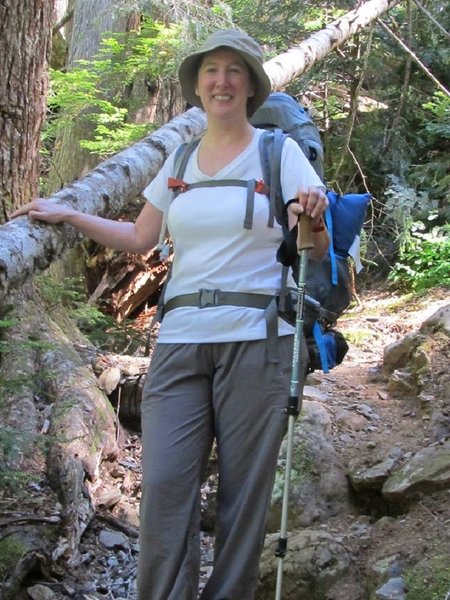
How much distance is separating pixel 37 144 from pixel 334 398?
10.9 ft

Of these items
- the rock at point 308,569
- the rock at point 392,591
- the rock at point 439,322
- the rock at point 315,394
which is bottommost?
the rock at point 308,569

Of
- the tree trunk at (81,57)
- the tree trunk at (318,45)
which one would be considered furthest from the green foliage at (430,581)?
the tree trunk at (81,57)

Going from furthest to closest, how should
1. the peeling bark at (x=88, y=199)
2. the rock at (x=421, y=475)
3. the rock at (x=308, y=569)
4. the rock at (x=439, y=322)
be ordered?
1. the rock at (x=439, y=322)
2. the rock at (x=421, y=475)
3. the rock at (x=308, y=569)
4. the peeling bark at (x=88, y=199)

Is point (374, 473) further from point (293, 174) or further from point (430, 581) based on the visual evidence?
point (293, 174)

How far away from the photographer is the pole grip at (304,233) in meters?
2.58

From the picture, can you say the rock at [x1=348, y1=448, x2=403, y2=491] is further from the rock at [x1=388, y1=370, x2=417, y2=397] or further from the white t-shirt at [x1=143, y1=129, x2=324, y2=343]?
the white t-shirt at [x1=143, y1=129, x2=324, y2=343]

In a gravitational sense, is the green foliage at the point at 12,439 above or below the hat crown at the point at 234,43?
below

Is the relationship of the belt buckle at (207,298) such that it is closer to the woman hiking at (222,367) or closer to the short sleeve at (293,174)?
the woman hiking at (222,367)

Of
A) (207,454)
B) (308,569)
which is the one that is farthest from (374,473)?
(207,454)

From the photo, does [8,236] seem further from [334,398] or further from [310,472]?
[334,398]

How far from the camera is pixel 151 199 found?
2.93 meters

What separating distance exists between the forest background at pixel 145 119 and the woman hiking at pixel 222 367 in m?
0.75

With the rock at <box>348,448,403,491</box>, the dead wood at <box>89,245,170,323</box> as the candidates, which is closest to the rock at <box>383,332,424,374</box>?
the rock at <box>348,448,403,491</box>

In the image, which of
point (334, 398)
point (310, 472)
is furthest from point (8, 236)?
point (334, 398)
